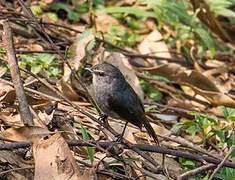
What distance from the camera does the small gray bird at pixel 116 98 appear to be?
14.4 feet

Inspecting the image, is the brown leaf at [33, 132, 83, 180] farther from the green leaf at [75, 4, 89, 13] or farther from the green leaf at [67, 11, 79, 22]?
the green leaf at [75, 4, 89, 13]

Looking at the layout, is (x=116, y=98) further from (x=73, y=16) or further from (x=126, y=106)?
(x=73, y=16)

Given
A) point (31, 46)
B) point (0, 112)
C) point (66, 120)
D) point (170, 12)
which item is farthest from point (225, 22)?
point (0, 112)

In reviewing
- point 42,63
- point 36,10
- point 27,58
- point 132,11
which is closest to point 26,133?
point 42,63

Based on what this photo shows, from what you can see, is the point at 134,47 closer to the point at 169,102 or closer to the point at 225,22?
the point at 169,102

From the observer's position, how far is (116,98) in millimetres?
4453

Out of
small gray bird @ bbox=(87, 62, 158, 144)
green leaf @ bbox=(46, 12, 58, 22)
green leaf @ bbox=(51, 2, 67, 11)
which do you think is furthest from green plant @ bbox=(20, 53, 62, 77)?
green leaf @ bbox=(51, 2, 67, 11)

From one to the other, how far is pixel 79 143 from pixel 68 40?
335cm

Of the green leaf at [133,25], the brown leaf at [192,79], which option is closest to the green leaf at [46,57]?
the brown leaf at [192,79]

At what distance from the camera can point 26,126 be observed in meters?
3.77

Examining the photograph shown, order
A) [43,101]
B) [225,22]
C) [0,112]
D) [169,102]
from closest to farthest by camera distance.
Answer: [0,112] < [43,101] < [169,102] < [225,22]

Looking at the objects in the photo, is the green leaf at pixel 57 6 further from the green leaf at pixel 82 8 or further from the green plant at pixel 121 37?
the green plant at pixel 121 37

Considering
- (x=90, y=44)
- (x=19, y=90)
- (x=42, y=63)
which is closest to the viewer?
(x=19, y=90)

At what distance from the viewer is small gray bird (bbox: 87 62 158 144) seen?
4.40 m
